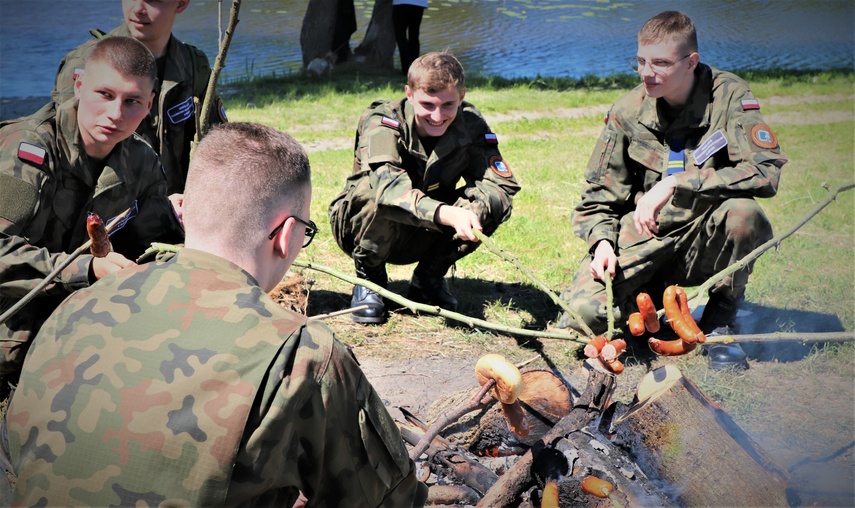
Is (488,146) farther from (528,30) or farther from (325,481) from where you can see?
(528,30)

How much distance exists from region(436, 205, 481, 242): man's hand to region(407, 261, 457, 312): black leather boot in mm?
735

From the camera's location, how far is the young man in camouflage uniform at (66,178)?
313cm

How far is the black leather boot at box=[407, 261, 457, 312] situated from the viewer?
4.79 m

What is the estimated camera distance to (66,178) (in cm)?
340

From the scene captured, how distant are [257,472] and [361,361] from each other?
2.50m

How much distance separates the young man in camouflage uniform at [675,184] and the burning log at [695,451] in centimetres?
119

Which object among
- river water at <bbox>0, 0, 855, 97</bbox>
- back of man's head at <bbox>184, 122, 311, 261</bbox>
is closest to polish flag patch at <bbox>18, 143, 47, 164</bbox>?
back of man's head at <bbox>184, 122, 311, 261</bbox>

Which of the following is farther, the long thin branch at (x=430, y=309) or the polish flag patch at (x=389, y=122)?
the polish flag patch at (x=389, y=122)

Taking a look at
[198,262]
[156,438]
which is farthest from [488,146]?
[156,438]

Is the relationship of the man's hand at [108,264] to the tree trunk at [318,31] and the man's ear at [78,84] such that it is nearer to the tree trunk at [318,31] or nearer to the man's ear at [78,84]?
the man's ear at [78,84]

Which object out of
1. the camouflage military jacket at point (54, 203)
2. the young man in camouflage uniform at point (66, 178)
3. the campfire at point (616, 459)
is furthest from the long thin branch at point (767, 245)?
the camouflage military jacket at point (54, 203)

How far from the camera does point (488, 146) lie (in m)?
4.75

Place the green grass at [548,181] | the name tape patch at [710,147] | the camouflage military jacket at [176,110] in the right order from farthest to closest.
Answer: the green grass at [548,181] < the camouflage military jacket at [176,110] < the name tape patch at [710,147]

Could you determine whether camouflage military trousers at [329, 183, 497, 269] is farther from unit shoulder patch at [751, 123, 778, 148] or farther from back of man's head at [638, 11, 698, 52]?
unit shoulder patch at [751, 123, 778, 148]
